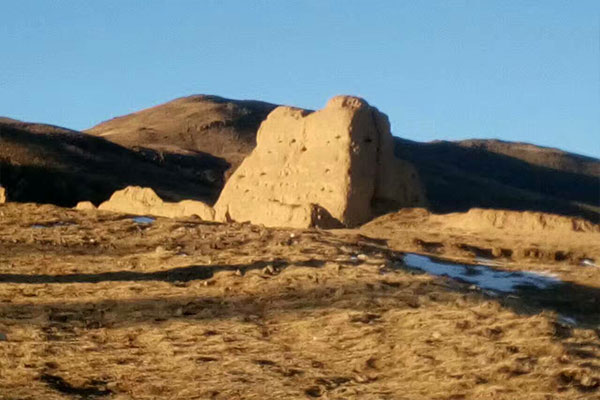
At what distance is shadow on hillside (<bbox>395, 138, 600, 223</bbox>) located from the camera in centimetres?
7219

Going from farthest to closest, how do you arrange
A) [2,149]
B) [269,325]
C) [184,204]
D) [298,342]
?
[2,149]
[184,204]
[269,325]
[298,342]

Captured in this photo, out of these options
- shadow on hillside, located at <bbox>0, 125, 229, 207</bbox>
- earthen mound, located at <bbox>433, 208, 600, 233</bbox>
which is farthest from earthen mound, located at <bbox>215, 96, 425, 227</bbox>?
shadow on hillside, located at <bbox>0, 125, 229, 207</bbox>

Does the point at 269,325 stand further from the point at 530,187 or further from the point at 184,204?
the point at 530,187

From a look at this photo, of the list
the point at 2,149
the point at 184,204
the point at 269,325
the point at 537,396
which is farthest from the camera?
the point at 2,149

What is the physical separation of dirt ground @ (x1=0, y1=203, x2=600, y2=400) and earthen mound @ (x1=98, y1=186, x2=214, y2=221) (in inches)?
237

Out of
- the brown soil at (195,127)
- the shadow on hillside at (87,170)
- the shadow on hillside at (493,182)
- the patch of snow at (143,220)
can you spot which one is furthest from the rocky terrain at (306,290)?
the brown soil at (195,127)

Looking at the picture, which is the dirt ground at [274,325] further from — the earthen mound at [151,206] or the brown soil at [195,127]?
the brown soil at [195,127]

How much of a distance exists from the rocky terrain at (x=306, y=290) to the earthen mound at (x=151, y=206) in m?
0.04

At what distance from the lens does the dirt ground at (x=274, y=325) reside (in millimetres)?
9195

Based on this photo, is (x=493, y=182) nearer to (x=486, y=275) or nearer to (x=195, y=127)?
(x=195, y=127)

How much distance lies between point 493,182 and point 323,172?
6205 cm

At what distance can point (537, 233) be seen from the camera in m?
20.7

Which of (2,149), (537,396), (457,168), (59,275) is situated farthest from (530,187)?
(537,396)

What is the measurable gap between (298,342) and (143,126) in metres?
76.0
